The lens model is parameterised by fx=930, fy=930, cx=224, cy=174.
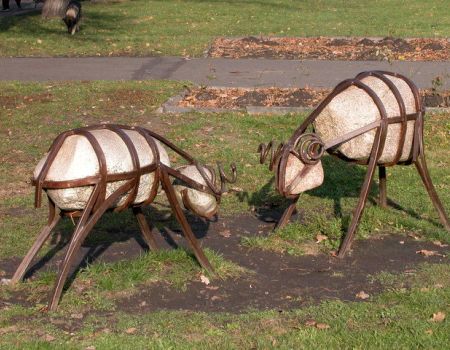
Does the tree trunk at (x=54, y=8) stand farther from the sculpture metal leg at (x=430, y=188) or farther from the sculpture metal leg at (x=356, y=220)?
the sculpture metal leg at (x=356, y=220)

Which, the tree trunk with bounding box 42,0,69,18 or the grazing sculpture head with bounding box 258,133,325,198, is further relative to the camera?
the tree trunk with bounding box 42,0,69,18

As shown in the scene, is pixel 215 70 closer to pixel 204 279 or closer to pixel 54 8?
pixel 54 8

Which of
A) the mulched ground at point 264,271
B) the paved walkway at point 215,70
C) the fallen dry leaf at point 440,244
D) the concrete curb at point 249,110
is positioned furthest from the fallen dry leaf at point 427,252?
the paved walkway at point 215,70

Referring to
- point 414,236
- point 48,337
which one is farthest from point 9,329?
point 414,236

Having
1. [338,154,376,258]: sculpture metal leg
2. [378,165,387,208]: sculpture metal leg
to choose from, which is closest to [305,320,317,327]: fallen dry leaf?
[338,154,376,258]: sculpture metal leg

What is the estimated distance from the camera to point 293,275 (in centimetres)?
681

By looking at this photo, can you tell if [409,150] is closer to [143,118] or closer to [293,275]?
[293,275]

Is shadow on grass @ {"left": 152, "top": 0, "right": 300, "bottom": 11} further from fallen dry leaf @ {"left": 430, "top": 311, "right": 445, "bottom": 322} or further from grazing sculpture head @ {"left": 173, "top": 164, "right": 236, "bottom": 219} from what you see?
fallen dry leaf @ {"left": 430, "top": 311, "right": 445, "bottom": 322}

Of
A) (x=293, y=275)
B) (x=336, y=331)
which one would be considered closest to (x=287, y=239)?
(x=293, y=275)

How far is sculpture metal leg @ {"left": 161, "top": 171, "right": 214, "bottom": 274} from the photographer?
20.7 ft

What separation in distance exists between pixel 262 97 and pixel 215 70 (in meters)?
2.87

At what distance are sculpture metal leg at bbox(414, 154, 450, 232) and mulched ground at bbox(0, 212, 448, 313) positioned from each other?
362 mm

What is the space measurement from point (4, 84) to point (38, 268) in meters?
8.44

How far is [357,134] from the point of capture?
697 cm
